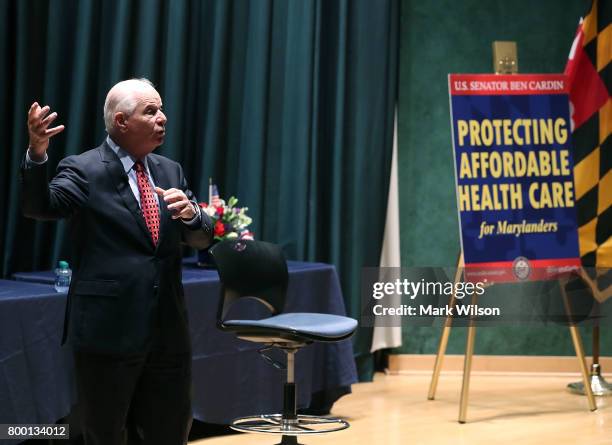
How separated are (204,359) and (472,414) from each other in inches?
56.5

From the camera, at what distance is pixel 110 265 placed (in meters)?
2.42

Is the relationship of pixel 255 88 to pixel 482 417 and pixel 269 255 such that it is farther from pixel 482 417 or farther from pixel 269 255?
→ pixel 482 417

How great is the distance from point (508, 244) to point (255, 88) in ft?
5.09

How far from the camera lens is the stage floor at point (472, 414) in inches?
165

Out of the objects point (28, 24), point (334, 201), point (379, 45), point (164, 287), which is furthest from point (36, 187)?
point (379, 45)

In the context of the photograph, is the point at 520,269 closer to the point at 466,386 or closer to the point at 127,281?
the point at 466,386

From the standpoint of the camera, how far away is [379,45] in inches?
220

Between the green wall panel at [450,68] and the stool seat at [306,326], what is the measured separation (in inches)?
84.6

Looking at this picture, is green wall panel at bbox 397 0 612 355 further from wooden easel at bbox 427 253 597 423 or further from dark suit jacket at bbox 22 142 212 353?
dark suit jacket at bbox 22 142 212 353

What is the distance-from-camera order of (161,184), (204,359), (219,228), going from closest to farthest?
(161,184), (204,359), (219,228)

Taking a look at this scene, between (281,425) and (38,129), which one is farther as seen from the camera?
(281,425)

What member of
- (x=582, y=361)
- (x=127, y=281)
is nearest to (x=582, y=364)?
(x=582, y=361)

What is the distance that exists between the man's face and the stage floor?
6.46ft

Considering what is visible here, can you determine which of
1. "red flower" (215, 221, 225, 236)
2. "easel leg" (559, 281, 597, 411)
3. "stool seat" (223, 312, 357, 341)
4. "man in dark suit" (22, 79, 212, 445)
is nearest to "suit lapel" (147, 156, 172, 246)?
"man in dark suit" (22, 79, 212, 445)
